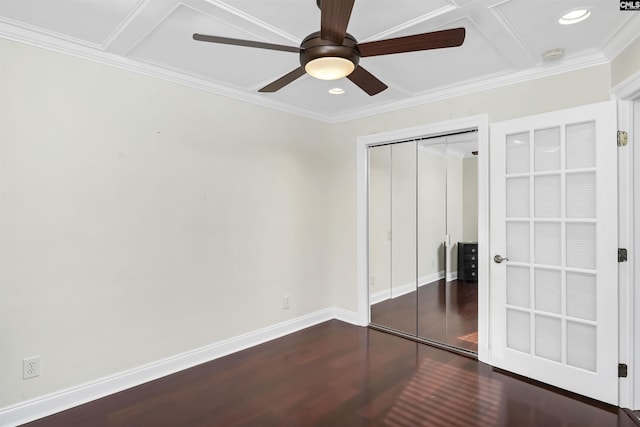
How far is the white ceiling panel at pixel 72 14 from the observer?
6.58ft

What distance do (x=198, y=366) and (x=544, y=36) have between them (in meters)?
3.69

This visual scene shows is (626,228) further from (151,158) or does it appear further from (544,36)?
(151,158)

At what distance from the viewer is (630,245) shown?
2.41 metres

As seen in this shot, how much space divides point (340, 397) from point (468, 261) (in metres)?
1.77

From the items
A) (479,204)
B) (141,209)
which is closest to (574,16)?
(479,204)

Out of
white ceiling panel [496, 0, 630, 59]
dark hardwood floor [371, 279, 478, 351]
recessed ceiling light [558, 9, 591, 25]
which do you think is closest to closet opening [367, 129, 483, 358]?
dark hardwood floor [371, 279, 478, 351]

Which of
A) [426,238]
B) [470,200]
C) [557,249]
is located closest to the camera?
[557,249]

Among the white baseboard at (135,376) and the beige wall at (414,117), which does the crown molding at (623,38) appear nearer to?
the beige wall at (414,117)

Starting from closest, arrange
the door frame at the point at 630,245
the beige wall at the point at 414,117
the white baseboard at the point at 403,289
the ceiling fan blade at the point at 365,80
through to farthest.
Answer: the ceiling fan blade at the point at 365,80
the door frame at the point at 630,245
the beige wall at the point at 414,117
the white baseboard at the point at 403,289

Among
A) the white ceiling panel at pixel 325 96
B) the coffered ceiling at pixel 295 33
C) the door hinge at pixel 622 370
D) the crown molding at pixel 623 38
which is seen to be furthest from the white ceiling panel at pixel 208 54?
the door hinge at pixel 622 370

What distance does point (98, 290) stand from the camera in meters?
2.59

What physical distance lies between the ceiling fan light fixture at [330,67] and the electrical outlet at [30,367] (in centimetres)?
256

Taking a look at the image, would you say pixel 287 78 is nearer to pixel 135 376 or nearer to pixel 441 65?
pixel 441 65

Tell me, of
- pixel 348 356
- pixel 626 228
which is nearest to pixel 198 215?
pixel 348 356
